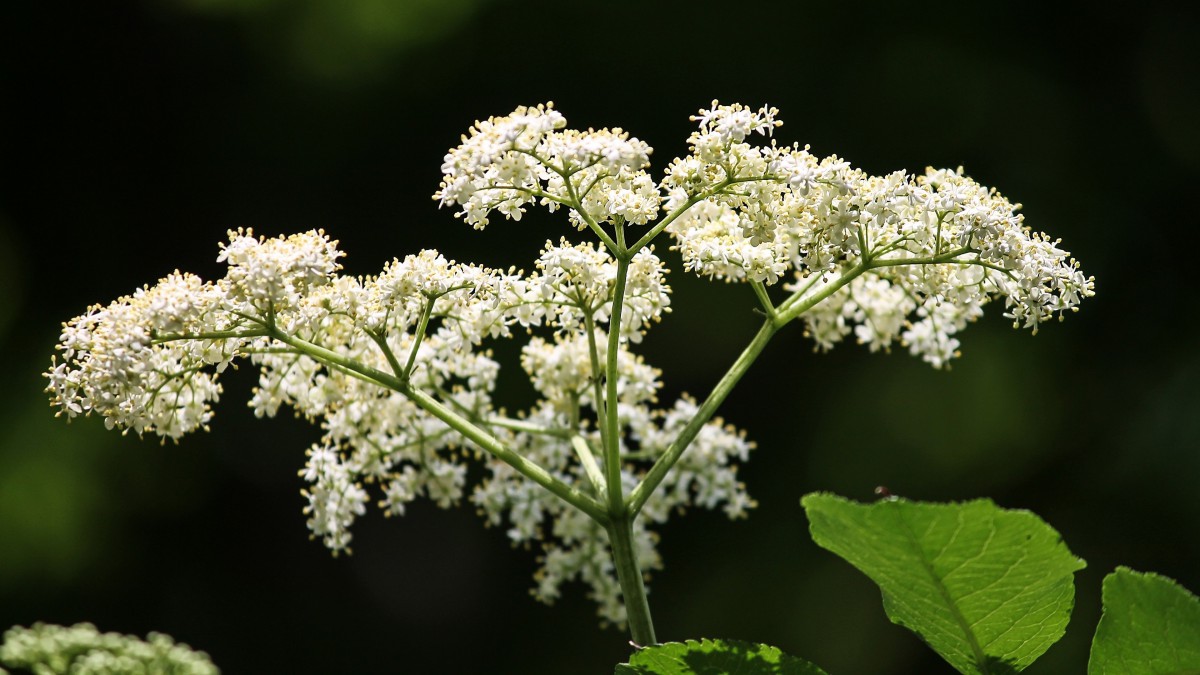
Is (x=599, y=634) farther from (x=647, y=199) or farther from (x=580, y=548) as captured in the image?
(x=647, y=199)

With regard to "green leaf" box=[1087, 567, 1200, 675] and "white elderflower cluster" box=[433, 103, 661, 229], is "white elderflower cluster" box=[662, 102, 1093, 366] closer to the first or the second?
"white elderflower cluster" box=[433, 103, 661, 229]

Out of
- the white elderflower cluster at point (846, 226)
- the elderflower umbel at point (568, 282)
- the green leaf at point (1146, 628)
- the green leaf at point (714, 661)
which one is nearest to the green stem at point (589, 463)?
the elderflower umbel at point (568, 282)

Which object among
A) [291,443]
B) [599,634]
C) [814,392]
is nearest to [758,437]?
[814,392]

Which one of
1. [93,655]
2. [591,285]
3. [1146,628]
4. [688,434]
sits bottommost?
[1146,628]

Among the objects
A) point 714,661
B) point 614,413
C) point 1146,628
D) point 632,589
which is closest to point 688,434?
point 614,413

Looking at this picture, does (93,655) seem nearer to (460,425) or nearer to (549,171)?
(460,425)

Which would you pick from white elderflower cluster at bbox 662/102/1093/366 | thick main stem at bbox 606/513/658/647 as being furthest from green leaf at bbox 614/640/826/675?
white elderflower cluster at bbox 662/102/1093/366
